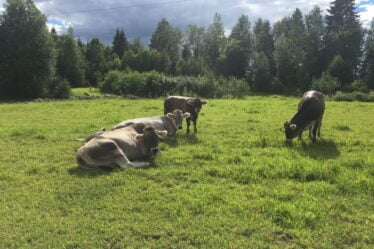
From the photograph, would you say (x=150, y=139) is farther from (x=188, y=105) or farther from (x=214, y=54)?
(x=214, y=54)

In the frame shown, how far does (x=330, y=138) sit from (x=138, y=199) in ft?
27.2

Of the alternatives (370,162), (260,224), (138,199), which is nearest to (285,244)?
(260,224)

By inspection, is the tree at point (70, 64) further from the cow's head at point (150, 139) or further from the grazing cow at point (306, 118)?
the cow's head at point (150, 139)

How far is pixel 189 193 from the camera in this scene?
6762 millimetres

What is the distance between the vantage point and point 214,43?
295 ft

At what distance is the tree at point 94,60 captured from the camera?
242ft

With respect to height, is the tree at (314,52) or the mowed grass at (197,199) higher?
the tree at (314,52)

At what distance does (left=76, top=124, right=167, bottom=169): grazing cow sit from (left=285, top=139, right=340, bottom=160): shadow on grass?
400cm

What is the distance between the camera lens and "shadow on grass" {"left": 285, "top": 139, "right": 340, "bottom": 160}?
31.9 ft

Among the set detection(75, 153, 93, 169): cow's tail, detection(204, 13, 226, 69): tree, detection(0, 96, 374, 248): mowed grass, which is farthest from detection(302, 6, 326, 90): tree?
detection(75, 153, 93, 169): cow's tail

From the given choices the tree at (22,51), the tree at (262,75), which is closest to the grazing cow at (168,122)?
the tree at (22,51)

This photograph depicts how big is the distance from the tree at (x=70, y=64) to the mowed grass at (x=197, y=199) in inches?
2273

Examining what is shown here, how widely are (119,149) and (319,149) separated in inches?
229

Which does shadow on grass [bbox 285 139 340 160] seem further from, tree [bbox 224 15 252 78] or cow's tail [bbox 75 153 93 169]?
tree [bbox 224 15 252 78]
